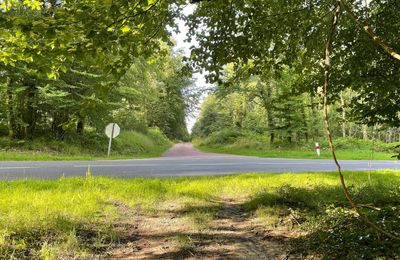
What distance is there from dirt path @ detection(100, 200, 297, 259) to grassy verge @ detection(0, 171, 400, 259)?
75mm

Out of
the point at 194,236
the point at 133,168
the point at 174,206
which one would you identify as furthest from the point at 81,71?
the point at 194,236

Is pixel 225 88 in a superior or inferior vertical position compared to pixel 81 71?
inferior

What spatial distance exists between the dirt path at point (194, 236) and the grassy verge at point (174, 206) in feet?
0.24

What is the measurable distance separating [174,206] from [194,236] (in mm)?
1665

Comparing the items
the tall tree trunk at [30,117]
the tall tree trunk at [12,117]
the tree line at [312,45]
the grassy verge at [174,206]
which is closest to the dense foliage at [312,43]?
the tree line at [312,45]

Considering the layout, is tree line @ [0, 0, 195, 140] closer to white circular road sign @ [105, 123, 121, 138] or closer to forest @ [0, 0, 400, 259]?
forest @ [0, 0, 400, 259]

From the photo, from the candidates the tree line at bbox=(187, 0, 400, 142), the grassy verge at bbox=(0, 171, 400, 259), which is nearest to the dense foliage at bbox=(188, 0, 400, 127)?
the tree line at bbox=(187, 0, 400, 142)

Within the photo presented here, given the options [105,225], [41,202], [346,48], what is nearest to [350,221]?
[346,48]

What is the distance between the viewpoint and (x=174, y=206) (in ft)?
18.5

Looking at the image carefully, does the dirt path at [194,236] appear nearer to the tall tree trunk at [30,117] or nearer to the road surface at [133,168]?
the road surface at [133,168]

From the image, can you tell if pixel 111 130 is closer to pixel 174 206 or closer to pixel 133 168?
pixel 133 168

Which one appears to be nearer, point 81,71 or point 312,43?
point 312,43

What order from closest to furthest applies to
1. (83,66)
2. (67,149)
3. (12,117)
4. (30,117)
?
(12,117) → (83,66) → (67,149) → (30,117)

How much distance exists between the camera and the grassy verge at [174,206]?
3.26m
